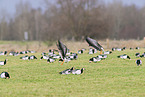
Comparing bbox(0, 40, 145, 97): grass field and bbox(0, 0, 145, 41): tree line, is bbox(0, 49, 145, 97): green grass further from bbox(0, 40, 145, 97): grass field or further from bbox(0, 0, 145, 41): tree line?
bbox(0, 0, 145, 41): tree line

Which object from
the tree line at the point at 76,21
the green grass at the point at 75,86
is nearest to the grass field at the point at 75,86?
the green grass at the point at 75,86

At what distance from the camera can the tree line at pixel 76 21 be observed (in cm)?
3375

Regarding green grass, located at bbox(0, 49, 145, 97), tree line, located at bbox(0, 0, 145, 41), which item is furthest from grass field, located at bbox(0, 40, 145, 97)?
tree line, located at bbox(0, 0, 145, 41)

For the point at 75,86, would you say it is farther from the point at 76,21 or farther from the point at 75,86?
the point at 76,21

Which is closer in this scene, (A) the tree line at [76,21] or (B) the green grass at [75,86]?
(B) the green grass at [75,86]

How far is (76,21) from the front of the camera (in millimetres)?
34719

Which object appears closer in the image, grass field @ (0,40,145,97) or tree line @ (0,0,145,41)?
grass field @ (0,40,145,97)

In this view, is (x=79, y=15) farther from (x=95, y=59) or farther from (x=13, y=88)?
(x=13, y=88)

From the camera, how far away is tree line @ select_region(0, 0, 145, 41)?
3375 cm

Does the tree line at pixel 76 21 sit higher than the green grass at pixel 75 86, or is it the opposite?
the tree line at pixel 76 21

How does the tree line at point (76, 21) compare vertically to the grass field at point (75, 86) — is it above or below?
above

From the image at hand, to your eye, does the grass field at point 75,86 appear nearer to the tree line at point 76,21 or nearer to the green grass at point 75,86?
the green grass at point 75,86

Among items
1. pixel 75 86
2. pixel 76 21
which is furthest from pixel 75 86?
pixel 76 21

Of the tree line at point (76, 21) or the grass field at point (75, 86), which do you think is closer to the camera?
the grass field at point (75, 86)
